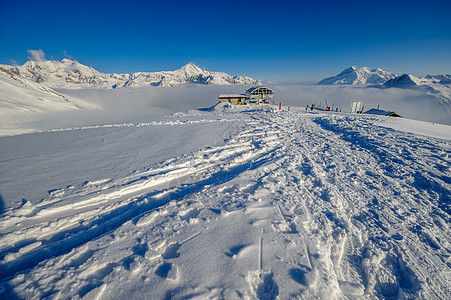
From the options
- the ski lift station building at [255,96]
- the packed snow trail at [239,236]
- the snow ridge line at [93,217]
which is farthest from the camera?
the ski lift station building at [255,96]

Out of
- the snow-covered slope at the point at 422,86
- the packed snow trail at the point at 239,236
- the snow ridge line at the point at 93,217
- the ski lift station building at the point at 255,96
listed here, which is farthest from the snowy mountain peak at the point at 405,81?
the snow ridge line at the point at 93,217

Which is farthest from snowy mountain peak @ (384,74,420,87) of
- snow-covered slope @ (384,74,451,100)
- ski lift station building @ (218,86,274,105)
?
ski lift station building @ (218,86,274,105)

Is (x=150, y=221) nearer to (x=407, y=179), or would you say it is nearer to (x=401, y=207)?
(x=401, y=207)

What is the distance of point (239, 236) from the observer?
2836 millimetres

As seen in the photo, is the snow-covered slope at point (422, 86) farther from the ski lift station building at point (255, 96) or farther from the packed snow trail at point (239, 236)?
the packed snow trail at point (239, 236)

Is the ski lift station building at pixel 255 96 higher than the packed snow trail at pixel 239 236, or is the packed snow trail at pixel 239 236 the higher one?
the ski lift station building at pixel 255 96

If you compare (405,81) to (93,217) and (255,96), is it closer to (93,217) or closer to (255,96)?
(255,96)

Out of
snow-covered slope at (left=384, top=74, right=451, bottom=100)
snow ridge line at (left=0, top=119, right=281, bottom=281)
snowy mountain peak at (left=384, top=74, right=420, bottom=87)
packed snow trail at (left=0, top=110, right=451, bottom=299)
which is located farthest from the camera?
snowy mountain peak at (left=384, top=74, right=420, bottom=87)

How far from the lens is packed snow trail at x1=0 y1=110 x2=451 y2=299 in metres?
2.15

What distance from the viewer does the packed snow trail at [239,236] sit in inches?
84.6

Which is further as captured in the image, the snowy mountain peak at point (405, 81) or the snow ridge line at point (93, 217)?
the snowy mountain peak at point (405, 81)

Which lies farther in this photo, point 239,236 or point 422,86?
point 422,86

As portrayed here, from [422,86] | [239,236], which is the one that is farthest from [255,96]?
[422,86]

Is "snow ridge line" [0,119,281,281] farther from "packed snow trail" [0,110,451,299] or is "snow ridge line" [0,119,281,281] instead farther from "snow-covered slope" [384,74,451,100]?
"snow-covered slope" [384,74,451,100]
